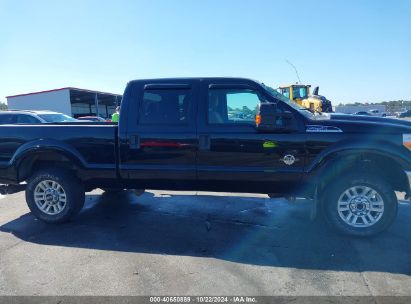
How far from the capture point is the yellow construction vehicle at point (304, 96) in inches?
699

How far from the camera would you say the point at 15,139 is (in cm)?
486

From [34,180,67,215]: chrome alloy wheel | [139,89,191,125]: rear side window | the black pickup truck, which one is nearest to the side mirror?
the black pickup truck

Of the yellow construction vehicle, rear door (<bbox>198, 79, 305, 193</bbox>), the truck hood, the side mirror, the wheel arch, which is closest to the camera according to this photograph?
the side mirror

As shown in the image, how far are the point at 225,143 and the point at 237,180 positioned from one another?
20.5 inches

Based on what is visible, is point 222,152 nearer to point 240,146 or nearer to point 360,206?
point 240,146

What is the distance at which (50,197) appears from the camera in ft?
16.2

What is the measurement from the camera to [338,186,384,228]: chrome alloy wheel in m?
4.21

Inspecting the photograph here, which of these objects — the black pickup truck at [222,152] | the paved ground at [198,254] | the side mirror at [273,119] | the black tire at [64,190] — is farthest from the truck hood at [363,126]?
the black tire at [64,190]

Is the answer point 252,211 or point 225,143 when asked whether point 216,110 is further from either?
point 252,211

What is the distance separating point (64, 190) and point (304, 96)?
1707 centimetres

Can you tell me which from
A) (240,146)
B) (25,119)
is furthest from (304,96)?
(240,146)

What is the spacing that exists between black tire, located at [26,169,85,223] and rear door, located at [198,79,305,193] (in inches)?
73.6

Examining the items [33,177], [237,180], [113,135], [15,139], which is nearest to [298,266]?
[237,180]

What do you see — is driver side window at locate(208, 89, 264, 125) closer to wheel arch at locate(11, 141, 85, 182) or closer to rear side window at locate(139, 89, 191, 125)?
rear side window at locate(139, 89, 191, 125)
